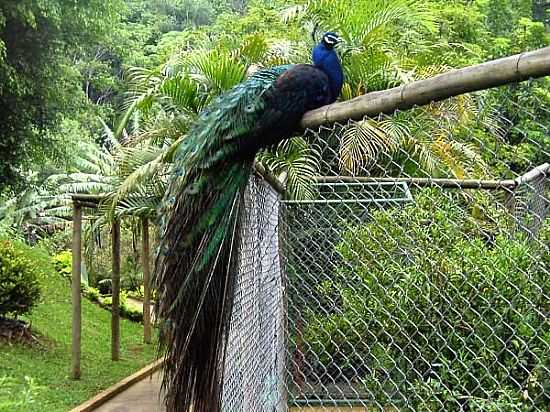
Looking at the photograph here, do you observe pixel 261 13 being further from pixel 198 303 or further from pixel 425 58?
pixel 198 303

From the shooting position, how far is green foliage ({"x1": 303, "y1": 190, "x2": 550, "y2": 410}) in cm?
235

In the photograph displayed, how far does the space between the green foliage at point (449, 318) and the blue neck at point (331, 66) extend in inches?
19.0

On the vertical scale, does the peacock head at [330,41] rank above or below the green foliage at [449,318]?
above

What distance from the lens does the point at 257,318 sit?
224 centimetres

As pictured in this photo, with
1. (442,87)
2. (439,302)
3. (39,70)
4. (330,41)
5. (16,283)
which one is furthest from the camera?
(39,70)

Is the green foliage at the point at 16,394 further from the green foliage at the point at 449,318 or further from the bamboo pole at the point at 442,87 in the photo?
the bamboo pole at the point at 442,87

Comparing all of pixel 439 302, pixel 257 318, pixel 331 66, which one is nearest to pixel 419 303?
pixel 439 302

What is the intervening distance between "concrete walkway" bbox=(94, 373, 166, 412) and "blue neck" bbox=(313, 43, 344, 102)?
12.7 feet

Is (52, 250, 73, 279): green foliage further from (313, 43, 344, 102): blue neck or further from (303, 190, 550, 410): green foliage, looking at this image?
(313, 43, 344, 102): blue neck

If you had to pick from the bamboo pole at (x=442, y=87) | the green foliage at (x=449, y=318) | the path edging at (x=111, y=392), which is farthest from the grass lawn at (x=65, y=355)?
the bamboo pole at (x=442, y=87)

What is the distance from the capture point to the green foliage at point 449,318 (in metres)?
2.35

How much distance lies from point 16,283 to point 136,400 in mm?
1933

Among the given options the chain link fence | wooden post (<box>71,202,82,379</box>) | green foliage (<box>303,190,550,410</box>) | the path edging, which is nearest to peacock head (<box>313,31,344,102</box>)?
the chain link fence

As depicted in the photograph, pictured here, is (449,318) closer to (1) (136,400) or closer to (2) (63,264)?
(1) (136,400)
